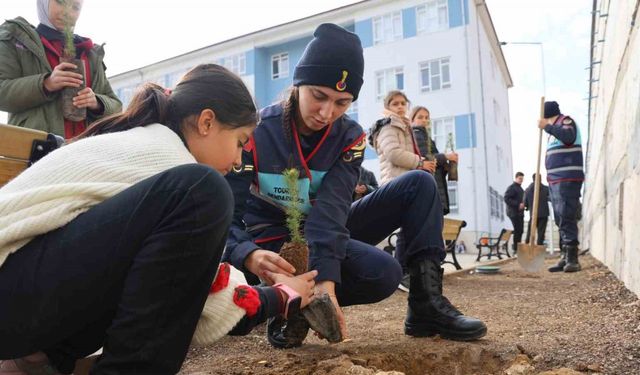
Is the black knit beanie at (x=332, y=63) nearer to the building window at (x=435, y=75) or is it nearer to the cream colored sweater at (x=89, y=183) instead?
the cream colored sweater at (x=89, y=183)

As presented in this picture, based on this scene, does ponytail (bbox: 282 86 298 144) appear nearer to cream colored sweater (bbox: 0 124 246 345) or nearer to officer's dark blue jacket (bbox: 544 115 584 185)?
cream colored sweater (bbox: 0 124 246 345)

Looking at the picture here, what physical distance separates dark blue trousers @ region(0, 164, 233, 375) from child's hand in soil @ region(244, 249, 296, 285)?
561 millimetres

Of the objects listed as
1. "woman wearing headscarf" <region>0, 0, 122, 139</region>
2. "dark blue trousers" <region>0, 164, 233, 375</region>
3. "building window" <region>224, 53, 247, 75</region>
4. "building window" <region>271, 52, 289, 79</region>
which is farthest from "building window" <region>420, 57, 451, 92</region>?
"dark blue trousers" <region>0, 164, 233, 375</region>

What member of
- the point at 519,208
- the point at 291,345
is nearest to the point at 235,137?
the point at 291,345

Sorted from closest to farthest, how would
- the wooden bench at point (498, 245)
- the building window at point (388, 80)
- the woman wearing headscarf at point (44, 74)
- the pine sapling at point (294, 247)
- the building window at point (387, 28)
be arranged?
the pine sapling at point (294, 247) → the woman wearing headscarf at point (44, 74) → the wooden bench at point (498, 245) → the building window at point (388, 80) → the building window at point (387, 28)

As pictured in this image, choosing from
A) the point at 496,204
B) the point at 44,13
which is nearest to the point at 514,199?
the point at 44,13

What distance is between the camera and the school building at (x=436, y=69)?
1897 cm

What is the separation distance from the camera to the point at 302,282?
179cm

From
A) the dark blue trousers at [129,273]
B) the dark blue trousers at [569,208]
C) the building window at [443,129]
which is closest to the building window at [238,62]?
the building window at [443,129]

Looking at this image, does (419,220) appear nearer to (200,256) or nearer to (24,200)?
(200,256)

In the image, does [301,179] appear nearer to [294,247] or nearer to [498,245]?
[294,247]

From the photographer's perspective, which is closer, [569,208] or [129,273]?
[129,273]

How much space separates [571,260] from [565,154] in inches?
44.4

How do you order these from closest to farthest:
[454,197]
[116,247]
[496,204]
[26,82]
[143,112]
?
[116,247]
[143,112]
[26,82]
[454,197]
[496,204]
